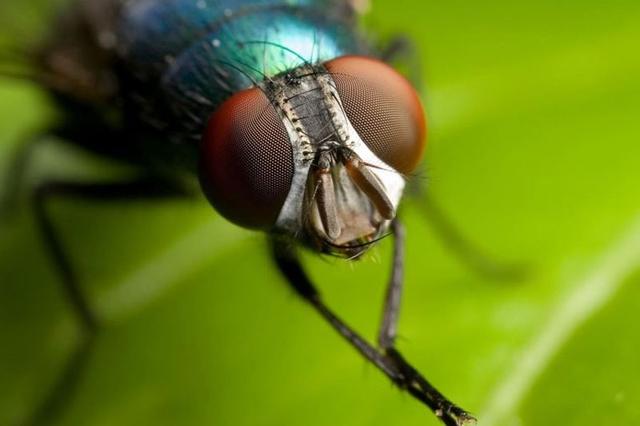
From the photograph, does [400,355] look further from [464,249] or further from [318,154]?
[464,249]

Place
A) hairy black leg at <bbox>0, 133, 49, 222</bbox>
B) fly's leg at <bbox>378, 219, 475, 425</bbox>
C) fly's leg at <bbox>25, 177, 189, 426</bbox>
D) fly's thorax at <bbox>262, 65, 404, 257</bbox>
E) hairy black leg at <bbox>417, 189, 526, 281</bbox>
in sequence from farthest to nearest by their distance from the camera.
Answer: hairy black leg at <bbox>0, 133, 49, 222</bbox>, fly's leg at <bbox>25, 177, 189, 426</bbox>, hairy black leg at <bbox>417, 189, 526, 281</bbox>, fly's leg at <bbox>378, 219, 475, 425</bbox>, fly's thorax at <bbox>262, 65, 404, 257</bbox>

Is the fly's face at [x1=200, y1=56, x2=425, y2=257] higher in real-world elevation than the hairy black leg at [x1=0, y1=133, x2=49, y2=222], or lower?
lower

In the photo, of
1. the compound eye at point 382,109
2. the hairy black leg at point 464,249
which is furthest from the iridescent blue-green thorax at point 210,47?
the hairy black leg at point 464,249

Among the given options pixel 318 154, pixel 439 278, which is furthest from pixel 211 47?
pixel 439 278

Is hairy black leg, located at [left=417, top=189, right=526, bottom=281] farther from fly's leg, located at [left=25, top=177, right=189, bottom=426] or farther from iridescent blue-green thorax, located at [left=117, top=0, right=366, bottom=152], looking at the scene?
fly's leg, located at [left=25, top=177, right=189, bottom=426]

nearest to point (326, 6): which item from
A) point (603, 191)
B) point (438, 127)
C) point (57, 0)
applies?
point (438, 127)

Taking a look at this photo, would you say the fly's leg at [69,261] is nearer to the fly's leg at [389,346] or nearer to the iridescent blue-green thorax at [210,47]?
the iridescent blue-green thorax at [210,47]

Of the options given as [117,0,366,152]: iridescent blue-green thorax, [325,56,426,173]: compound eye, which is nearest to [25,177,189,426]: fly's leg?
[117,0,366,152]: iridescent blue-green thorax
